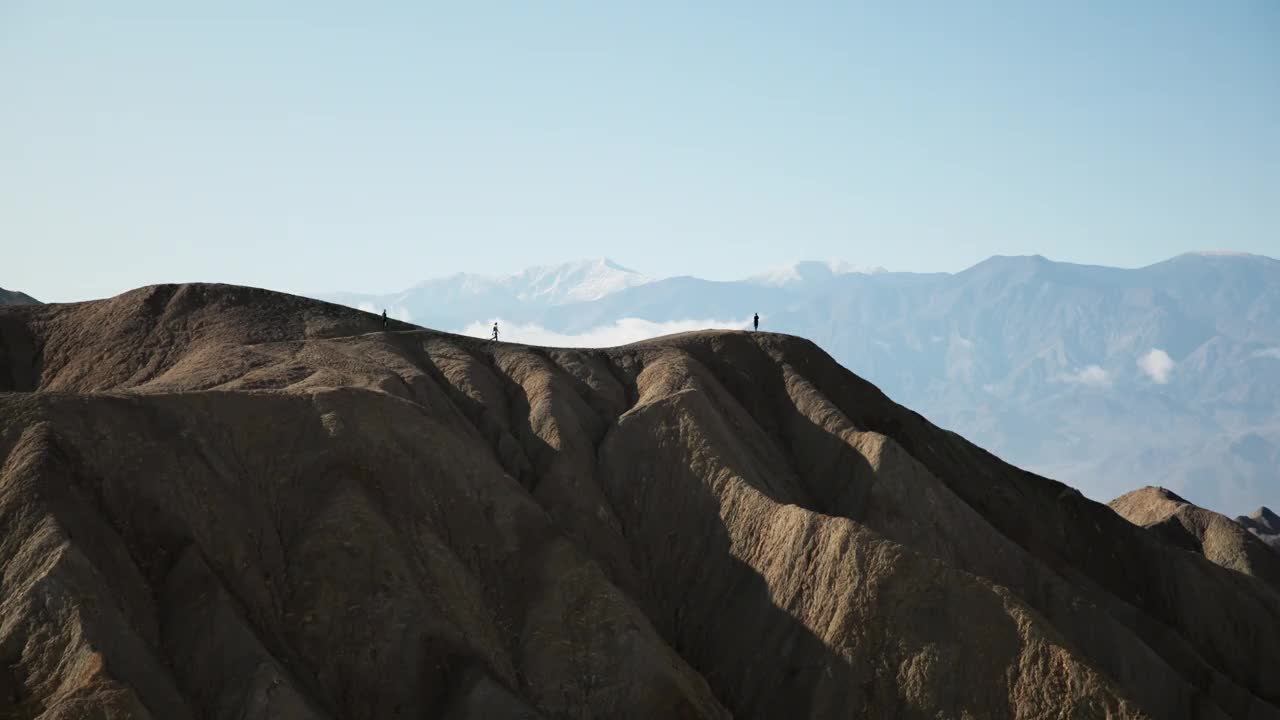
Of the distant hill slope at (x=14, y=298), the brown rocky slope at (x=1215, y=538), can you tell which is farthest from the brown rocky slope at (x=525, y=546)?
the distant hill slope at (x=14, y=298)

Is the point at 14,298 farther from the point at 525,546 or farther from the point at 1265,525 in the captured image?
the point at 1265,525

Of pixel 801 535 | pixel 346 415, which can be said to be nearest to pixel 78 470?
pixel 346 415

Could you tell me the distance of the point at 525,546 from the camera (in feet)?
235

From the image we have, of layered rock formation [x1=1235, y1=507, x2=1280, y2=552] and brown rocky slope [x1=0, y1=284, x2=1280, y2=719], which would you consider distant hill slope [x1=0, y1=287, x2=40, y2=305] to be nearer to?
brown rocky slope [x1=0, y1=284, x2=1280, y2=719]

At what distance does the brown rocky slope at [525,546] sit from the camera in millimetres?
57594

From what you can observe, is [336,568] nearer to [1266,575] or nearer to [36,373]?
[36,373]

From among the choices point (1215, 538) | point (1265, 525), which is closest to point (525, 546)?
point (1215, 538)

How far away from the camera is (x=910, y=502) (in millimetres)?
85938

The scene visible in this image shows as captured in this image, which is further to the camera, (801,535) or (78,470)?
(801,535)

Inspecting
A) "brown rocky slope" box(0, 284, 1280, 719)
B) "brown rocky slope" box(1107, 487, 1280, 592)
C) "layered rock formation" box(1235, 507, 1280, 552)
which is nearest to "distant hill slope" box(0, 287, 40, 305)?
"brown rocky slope" box(0, 284, 1280, 719)

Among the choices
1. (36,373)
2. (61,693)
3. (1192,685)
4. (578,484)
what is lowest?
(1192,685)

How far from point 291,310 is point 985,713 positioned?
171 feet

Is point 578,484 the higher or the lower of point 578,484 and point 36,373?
the lower

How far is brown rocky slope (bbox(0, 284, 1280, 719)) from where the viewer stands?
189ft
